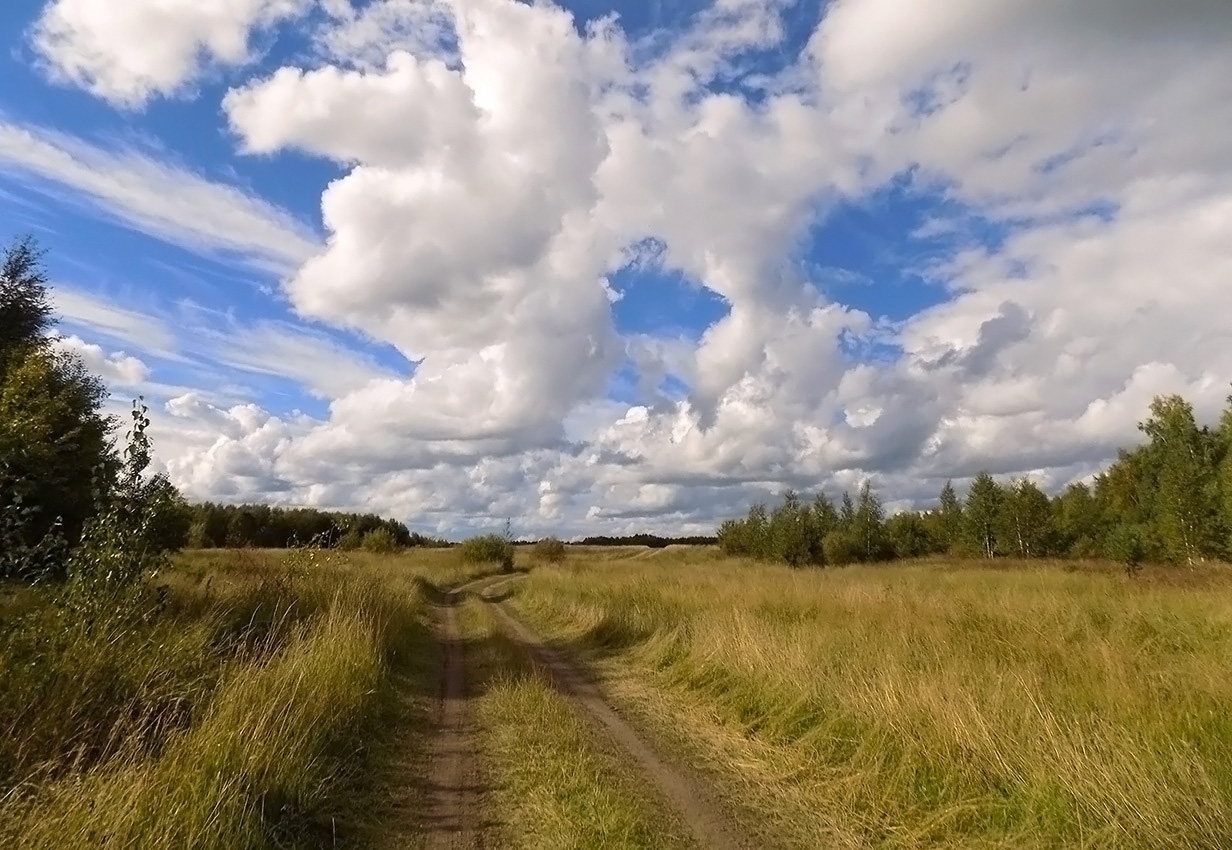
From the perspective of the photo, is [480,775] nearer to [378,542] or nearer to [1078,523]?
[378,542]

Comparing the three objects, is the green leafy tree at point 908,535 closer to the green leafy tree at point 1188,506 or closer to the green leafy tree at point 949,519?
the green leafy tree at point 949,519

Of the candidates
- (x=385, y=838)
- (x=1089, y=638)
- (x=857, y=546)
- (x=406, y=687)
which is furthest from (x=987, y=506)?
(x=385, y=838)

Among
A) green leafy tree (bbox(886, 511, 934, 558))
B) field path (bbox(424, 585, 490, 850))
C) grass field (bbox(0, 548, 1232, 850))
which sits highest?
green leafy tree (bbox(886, 511, 934, 558))

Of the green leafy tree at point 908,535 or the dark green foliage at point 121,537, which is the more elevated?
the green leafy tree at point 908,535

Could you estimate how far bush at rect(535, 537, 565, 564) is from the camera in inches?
2546

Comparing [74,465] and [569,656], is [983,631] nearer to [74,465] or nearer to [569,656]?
[569,656]

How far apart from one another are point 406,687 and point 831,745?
22.2 ft

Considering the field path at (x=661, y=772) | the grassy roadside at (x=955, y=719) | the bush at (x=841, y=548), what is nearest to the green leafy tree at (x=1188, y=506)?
the bush at (x=841, y=548)

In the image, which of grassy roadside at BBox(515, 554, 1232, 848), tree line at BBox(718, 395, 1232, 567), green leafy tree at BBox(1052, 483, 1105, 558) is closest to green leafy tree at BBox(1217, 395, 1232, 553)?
tree line at BBox(718, 395, 1232, 567)

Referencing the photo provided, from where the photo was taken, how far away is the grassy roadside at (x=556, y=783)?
5828 mm

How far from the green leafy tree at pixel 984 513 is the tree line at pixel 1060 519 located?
93 mm

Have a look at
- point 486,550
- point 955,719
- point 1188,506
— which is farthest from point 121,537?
point 1188,506

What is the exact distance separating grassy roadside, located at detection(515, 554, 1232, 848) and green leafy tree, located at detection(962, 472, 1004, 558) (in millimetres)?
59343

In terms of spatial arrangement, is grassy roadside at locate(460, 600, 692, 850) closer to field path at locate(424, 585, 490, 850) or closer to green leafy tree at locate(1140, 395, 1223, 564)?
field path at locate(424, 585, 490, 850)
